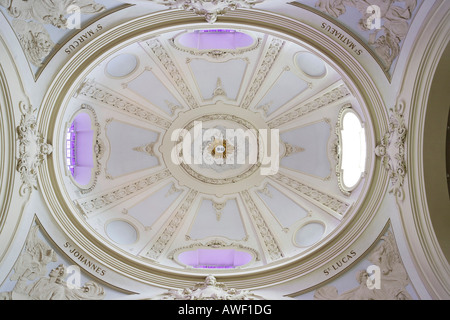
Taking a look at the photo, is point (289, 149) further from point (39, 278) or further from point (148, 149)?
point (39, 278)

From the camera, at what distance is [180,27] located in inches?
375

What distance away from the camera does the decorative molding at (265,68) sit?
Answer: 11836 mm

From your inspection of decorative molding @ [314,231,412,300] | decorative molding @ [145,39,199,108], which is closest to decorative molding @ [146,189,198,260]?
decorative molding @ [145,39,199,108]

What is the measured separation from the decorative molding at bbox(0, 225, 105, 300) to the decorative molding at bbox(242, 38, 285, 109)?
24.8 feet

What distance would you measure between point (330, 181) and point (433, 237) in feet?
16.6

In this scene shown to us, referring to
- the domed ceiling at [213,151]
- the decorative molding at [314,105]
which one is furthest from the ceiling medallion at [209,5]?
the decorative molding at [314,105]

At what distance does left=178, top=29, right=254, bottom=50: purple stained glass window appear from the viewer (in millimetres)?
12344

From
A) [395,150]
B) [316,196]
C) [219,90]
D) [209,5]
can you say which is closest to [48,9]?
[209,5]

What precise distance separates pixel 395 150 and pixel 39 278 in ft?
26.7

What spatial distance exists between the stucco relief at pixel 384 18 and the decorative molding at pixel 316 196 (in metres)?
4.30

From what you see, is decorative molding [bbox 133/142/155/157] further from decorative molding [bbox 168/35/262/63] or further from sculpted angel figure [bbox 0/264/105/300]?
sculpted angel figure [bbox 0/264/105/300]
